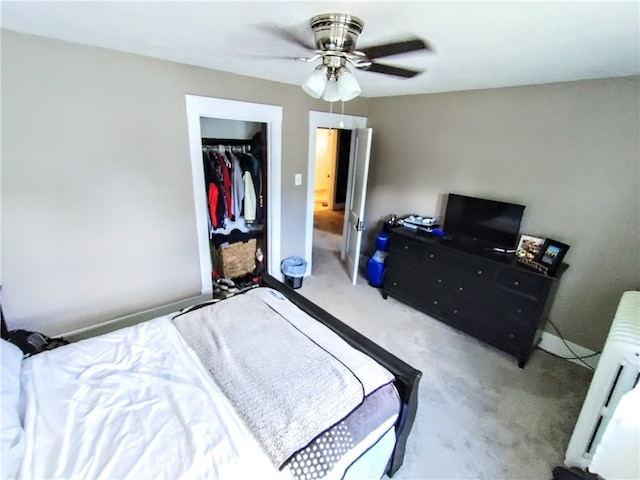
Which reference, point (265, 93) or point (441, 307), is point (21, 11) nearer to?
point (265, 93)

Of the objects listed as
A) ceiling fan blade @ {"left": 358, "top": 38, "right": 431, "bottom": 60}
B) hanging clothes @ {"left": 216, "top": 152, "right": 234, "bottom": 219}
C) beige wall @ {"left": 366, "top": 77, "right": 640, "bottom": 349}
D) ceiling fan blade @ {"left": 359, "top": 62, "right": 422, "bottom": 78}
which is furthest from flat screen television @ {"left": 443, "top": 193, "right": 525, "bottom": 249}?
hanging clothes @ {"left": 216, "top": 152, "right": 234, "bottom": 219}

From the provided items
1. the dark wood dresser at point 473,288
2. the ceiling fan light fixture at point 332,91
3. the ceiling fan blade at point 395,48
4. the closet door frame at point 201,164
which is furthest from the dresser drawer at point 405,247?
the ceiling fan blade at point 395,48

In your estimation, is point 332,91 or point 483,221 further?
point 483,221

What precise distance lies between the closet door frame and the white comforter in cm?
132

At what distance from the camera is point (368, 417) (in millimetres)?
1271

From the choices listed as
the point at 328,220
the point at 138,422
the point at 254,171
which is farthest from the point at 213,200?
the point at 328,220

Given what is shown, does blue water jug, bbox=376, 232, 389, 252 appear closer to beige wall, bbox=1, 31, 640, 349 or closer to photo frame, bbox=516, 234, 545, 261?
beige wall, bbox=1, 31, 640, 349

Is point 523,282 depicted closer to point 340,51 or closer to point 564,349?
point 564,349

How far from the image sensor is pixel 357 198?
11.6 ft

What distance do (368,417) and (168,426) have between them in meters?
0.79

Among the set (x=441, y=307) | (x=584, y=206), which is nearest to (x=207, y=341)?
(x=441, y=307)

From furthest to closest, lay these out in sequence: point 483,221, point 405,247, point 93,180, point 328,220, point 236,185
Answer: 1. point 328,220
2. point 236,185
3. point 405,247
4. point 483,221
5. point 93,180

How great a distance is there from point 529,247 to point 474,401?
1349mm

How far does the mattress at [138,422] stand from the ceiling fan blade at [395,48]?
61.5 inches
